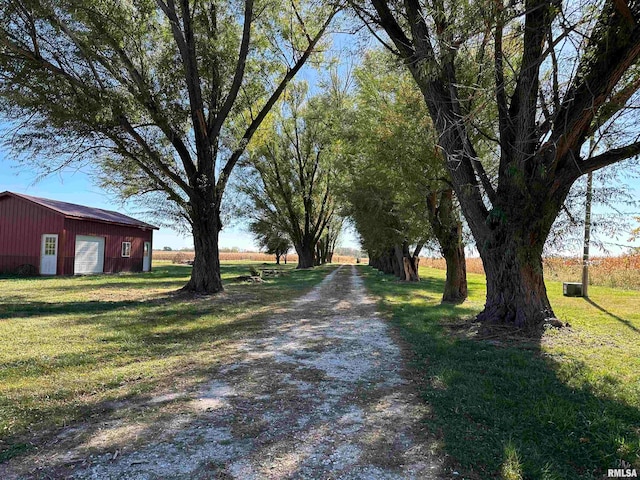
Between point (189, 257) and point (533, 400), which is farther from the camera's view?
point (189, 257)

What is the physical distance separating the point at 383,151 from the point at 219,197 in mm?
6122

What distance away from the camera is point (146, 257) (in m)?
29.0

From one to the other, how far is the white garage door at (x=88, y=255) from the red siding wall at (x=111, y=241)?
276mm

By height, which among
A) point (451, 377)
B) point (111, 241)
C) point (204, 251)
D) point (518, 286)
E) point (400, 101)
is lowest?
point (451, 377)

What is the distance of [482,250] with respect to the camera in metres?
7.59

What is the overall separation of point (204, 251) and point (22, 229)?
14.6 metres

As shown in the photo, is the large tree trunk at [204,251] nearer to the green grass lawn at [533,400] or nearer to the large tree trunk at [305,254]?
the green grass lawn at [533,400]

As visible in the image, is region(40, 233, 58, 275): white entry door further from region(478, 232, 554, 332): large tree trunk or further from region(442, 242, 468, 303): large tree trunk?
region(478, 232, 554, 332): large tree trunk

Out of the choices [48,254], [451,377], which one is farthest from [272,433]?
[48,254]

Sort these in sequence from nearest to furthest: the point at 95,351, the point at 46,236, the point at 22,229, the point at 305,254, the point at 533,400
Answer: the point at 533,400 → the point at 95,351 → the point at 46,236 → the point at 22,229 → the point at 305,254

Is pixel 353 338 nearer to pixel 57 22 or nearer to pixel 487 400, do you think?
pixel 487 400

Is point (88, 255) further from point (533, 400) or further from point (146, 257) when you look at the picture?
point (533, 400)

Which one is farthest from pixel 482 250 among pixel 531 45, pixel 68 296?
pixel 68 296

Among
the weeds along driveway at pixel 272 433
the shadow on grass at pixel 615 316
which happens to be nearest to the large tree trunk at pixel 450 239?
the shadow on grass at pixel 615 316
